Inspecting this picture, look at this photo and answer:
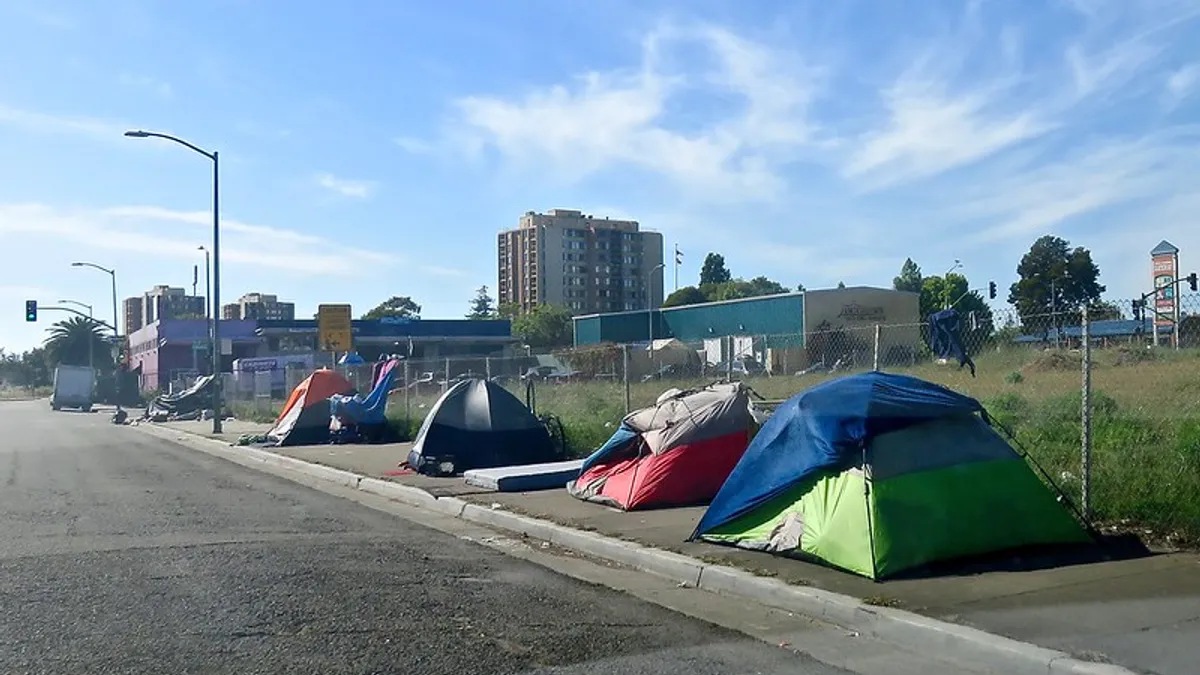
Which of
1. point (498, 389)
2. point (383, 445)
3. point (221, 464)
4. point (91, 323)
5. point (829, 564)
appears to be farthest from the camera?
point (91, 323)

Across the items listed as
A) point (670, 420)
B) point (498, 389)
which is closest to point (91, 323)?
point (498, 389)

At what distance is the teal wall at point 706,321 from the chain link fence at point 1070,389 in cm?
3425

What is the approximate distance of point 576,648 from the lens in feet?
22.2

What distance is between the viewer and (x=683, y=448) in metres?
12.4

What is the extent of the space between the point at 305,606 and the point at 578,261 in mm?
139132

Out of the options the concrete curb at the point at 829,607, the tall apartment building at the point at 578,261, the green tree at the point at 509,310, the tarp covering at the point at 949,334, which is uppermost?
the tall apartment building at the point at 578,261

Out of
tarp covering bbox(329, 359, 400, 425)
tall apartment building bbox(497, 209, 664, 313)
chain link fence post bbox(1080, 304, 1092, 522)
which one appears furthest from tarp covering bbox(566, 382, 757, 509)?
tall apartment building bbox(497, 209, 664, 313)

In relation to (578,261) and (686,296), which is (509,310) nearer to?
(578,261)

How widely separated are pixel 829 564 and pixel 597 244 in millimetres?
139583

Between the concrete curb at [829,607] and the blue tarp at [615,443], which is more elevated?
the blue tarp at [615,443]

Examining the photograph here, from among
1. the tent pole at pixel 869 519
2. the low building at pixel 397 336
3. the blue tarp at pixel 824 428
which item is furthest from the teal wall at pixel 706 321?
the tent pole at pixel 869 519

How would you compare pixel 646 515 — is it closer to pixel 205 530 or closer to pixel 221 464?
pixel 205 530

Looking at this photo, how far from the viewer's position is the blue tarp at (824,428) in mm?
8969

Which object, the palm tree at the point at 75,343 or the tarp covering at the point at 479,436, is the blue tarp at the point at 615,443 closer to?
the tarp covering at the point at 479,436
